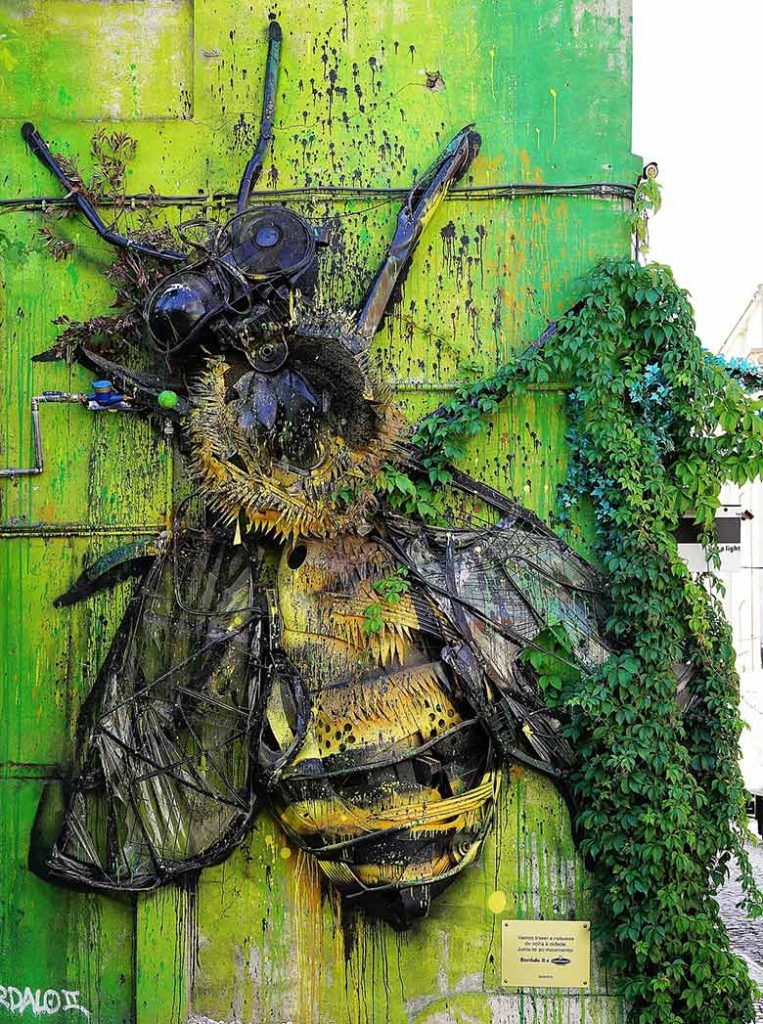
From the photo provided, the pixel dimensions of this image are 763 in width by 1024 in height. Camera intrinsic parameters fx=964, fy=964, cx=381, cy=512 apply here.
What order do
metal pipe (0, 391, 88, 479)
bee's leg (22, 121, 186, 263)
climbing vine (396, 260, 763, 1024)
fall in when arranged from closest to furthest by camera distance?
climbing vine (396, 260, 763, 1024) → bee's leg (22, 121, 186, 263) → metal pipe (0, 391, 88, 479)

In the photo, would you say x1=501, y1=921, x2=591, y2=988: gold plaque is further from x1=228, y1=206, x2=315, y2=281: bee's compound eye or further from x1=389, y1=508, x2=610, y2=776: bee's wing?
x1=228, y1=206, x2=315, y2=281: bee's compound eye

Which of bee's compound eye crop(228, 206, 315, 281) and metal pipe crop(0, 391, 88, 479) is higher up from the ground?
bee's compound eye crop(228, 206, 315, 281)

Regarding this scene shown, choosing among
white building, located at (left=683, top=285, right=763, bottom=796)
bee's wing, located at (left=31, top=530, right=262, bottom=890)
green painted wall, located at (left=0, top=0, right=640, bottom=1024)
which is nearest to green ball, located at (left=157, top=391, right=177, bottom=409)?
green painted wall, located at (left=0, top=0, right=640, bottom=1024)

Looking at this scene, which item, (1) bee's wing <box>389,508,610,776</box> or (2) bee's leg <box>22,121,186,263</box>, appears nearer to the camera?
(1) bee's wing <box>389,508,610,776</box>

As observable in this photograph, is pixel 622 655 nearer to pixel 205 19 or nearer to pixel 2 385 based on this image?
pixel 2 385

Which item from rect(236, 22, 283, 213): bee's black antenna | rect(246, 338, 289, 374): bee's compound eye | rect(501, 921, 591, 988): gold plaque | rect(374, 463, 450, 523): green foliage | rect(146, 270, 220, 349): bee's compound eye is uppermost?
rect(236, 22, 283, 213): bee's black antenna

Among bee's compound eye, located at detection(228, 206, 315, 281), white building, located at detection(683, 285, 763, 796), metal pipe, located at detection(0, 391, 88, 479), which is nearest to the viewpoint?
bee's compound eye, located at detection(228, 206, 315, 281)

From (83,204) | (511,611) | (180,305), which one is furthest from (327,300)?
(511,611)

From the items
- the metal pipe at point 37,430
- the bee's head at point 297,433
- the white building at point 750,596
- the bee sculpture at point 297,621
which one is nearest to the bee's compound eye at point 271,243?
the bee sculpture at point 297,621
